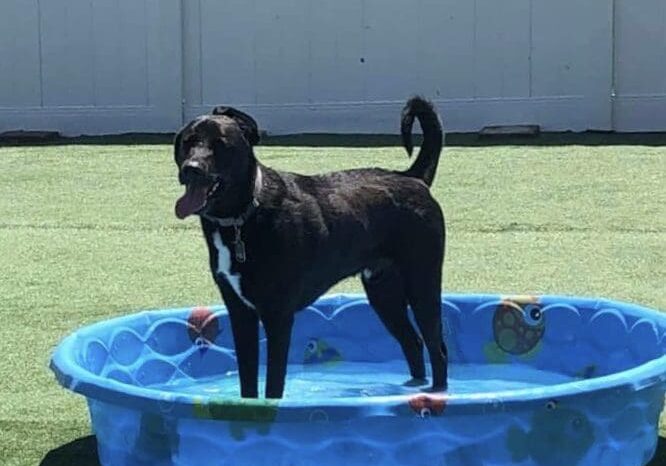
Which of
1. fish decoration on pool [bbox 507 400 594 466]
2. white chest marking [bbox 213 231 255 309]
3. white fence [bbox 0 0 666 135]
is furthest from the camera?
white fence [bbox 0 0 666 135]

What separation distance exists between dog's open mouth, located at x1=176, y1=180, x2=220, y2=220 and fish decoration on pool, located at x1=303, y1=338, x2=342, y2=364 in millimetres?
1880

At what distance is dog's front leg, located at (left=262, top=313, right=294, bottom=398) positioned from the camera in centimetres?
400

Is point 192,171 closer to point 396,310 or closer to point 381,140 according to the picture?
point 396,310

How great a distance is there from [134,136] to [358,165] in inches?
144

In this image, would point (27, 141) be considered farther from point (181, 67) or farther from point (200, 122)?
point (200, 122)

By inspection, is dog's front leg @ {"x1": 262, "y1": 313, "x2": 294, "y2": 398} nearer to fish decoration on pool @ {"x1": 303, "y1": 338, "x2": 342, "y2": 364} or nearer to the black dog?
the black dog

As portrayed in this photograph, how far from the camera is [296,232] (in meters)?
3.97

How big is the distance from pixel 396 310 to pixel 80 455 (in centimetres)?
135

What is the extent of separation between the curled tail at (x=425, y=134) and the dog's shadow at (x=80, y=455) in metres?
1.27

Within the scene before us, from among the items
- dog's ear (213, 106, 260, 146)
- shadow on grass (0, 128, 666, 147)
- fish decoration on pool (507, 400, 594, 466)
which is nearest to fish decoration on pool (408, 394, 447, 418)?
fish decoration on pool (507, 400, 594, 466)

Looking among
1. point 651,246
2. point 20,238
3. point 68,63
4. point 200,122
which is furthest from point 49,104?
point 200,122

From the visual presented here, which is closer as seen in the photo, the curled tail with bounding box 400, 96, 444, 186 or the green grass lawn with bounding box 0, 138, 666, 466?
the curled tail with bounding box 400, 96, 444, 186

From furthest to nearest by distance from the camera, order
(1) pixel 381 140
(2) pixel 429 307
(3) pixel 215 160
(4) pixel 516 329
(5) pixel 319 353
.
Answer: (1) pixel 381 140 → (5) pixel 319 353 → (4) pixel 516 329 → (2) pixel 429 307 → (3) pixel 215 160

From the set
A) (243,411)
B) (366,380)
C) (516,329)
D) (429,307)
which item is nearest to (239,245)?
(243,411)
